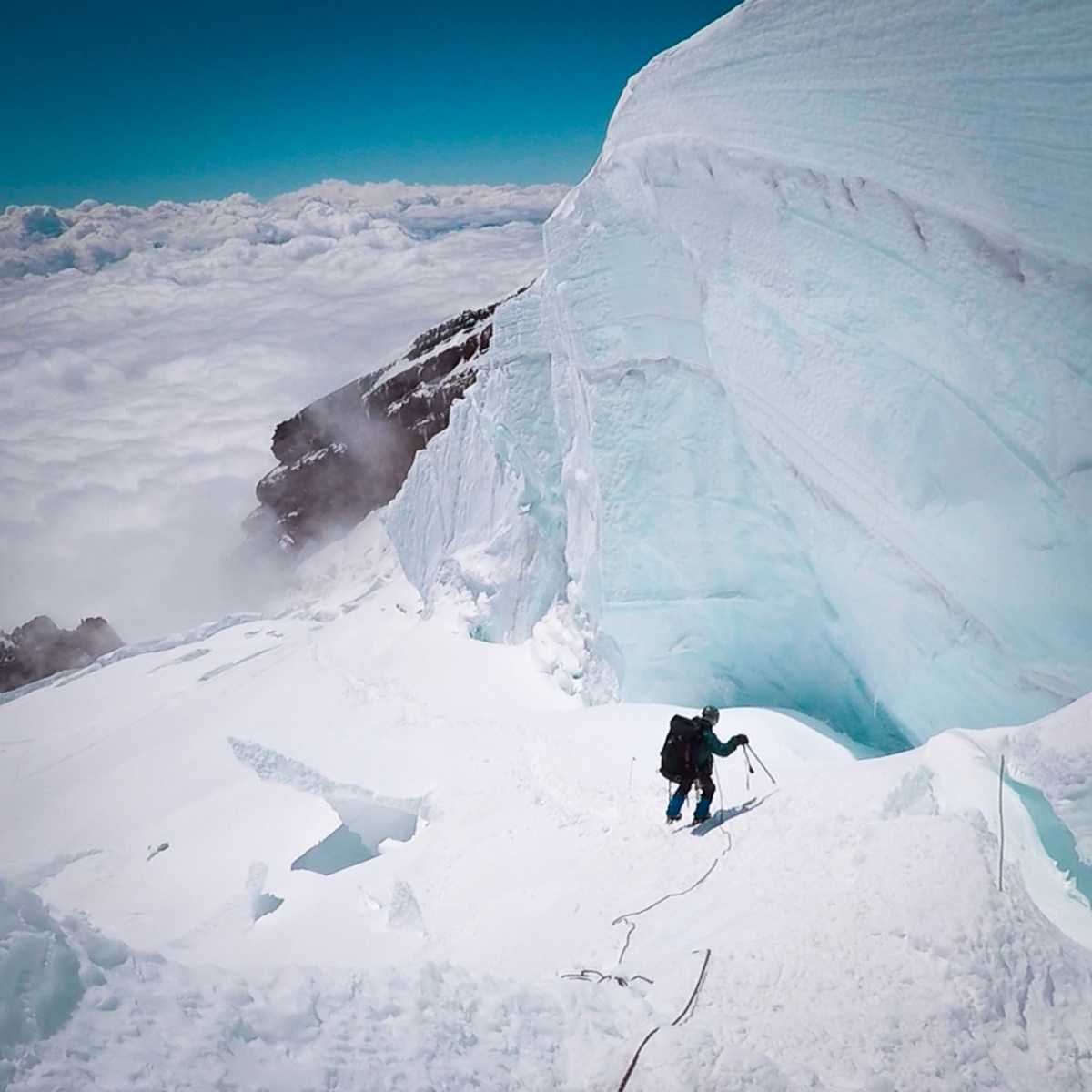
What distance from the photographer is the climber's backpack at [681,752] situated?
5.14 m

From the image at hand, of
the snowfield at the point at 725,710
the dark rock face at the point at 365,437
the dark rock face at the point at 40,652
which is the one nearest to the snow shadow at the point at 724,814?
the snowfield at the point at 725,710

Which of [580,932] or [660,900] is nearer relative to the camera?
[580,932]

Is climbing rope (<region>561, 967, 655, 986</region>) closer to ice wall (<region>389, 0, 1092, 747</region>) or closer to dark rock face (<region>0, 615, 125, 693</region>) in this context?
ice wall (<region>389, 0, 1092, 747</region>)

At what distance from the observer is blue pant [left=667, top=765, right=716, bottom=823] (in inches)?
199

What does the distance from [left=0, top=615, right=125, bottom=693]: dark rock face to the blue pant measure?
111 ft

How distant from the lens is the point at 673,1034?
2.82 metres

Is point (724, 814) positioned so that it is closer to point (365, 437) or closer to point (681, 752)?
point (681, 752)

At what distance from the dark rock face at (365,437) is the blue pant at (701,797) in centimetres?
3702

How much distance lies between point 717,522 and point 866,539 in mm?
2019

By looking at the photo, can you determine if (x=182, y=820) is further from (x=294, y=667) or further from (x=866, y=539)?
(x=866, y=539)

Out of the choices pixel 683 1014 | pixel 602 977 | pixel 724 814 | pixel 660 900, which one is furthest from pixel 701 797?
pixel 683 1014

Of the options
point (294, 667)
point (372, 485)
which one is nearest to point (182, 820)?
point (294, 667)

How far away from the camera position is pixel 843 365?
21.1 feet

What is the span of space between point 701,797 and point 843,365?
4.05 metres
